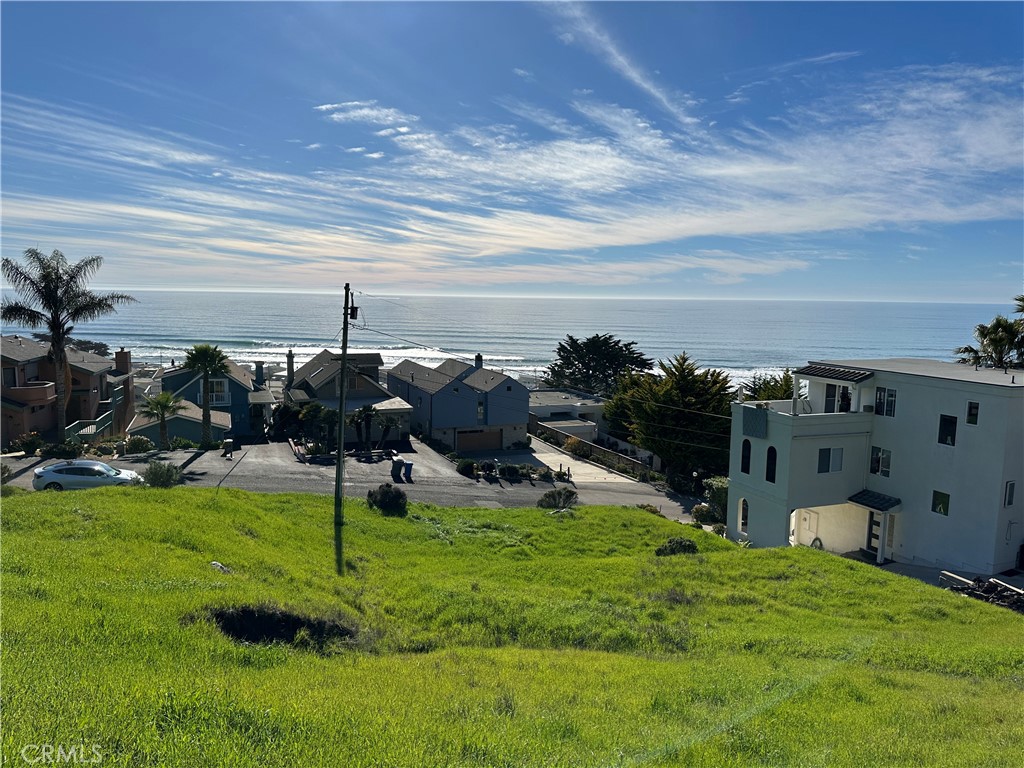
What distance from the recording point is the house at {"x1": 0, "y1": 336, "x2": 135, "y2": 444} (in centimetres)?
3822

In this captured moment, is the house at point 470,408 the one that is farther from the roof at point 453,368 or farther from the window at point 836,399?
the window at point 836,399

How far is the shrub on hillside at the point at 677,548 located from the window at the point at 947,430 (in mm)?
11016

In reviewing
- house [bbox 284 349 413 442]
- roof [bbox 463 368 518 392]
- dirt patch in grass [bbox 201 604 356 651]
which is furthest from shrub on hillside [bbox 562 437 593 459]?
dirt patch in grass [bbox 201 604 356 651]

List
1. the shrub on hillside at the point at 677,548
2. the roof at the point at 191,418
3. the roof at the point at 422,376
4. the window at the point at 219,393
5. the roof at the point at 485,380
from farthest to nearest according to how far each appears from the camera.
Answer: the roof at the point at 422,376, the roof at the point at 485,380, the window at the point at 219,393, the roof at the point at 191,418, the shrub on hillside at the point at 677,548

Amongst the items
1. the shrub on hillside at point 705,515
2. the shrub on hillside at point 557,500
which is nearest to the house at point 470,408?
the shrub on hillside at point 705,515

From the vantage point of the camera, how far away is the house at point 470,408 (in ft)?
165

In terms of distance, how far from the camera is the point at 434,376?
52969 millimetres

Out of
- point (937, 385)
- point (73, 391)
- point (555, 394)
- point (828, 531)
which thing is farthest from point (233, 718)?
point (555, 394)

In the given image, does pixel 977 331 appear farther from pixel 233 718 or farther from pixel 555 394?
pixel 233 718

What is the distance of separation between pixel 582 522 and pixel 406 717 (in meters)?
19.8

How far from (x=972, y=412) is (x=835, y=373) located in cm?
555

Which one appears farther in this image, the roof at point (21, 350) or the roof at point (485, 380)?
the roof at point (485, 380)

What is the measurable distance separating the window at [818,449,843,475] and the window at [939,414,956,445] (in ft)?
12.5

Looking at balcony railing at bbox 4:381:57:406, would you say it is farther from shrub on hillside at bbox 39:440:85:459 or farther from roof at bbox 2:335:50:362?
shrub on hillside at bbox 39:440:85:459
